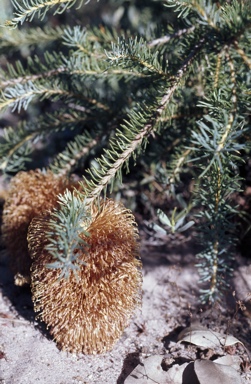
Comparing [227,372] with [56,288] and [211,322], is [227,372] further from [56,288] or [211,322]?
[56,288]

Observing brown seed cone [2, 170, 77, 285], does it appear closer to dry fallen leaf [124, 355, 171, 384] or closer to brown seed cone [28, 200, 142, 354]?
brown seed cone [28, 200, 142, 354]

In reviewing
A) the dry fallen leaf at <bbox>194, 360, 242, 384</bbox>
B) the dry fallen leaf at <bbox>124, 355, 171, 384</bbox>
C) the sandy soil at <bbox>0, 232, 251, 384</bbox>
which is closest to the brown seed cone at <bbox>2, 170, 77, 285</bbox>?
the sandy soil at <bbox>0, 232, 251, 384</bbox>

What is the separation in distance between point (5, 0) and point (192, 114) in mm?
923

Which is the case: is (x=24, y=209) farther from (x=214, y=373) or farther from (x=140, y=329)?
(x=214, y=373)

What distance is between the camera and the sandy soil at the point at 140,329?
1075 millimetres

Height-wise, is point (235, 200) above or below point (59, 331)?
below

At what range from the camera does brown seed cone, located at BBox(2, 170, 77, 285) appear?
3.85ft

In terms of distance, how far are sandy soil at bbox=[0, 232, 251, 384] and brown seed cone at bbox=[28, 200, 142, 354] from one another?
0.11 metres

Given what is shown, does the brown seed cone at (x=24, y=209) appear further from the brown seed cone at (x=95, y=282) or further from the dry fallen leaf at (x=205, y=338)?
the dry fallen leaf at (x=205, y=338)

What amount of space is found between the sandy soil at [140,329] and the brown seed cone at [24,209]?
14cm

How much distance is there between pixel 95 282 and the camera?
93cm

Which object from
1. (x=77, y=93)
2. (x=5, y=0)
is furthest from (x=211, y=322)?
(x=5, y=0)

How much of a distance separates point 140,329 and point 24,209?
1.56 ft

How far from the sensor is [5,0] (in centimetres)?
170
